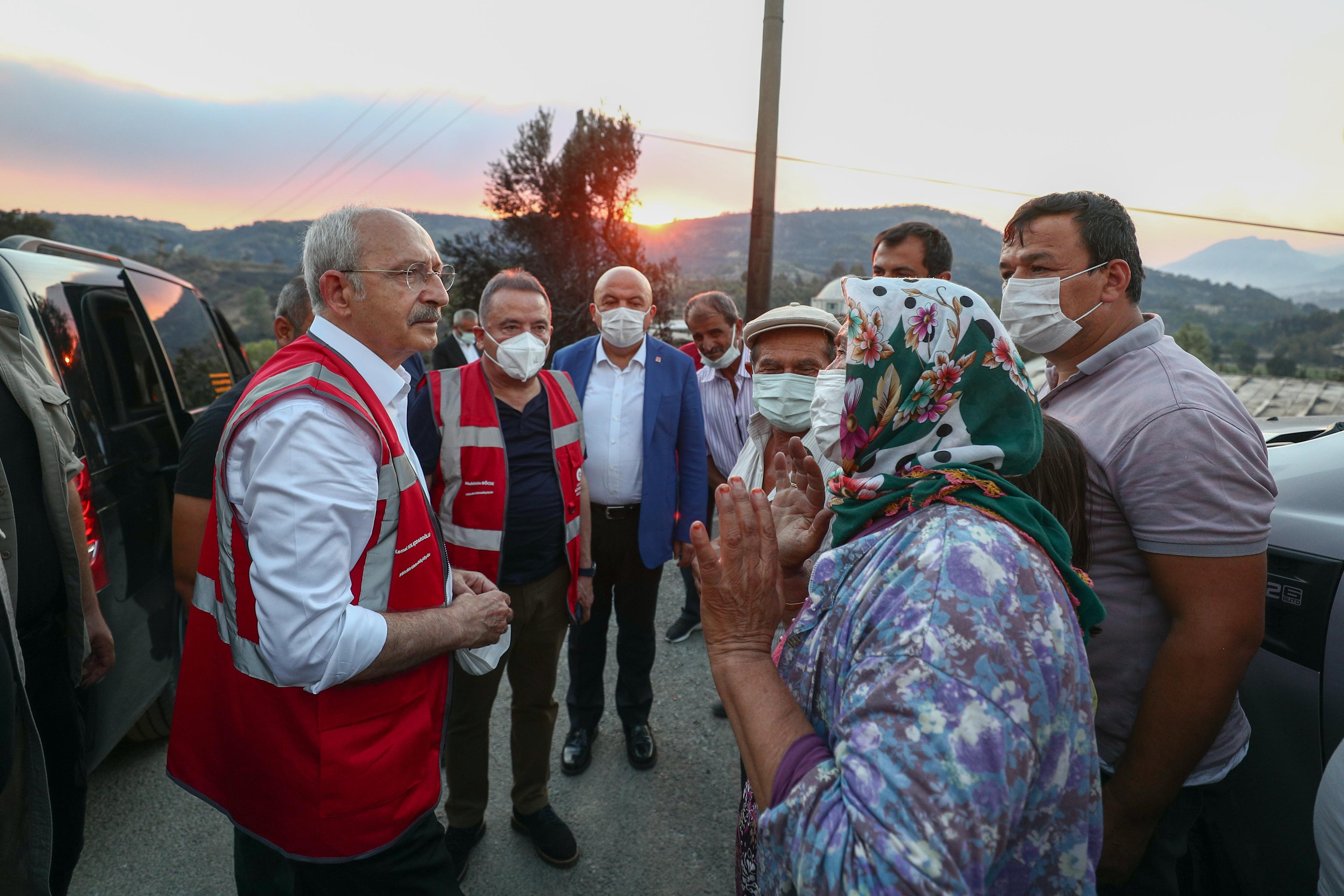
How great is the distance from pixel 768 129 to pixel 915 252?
5.11 meters

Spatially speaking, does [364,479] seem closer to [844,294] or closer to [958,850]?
[844,294]

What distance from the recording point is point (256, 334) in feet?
145

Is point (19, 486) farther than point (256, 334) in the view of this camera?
No

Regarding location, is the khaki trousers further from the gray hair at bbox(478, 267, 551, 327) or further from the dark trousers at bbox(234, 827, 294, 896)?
the gray hair at bbox(478, 267, 551, 327)

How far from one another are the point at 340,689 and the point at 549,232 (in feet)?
83.8

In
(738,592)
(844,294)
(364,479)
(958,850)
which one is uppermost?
(844,294)

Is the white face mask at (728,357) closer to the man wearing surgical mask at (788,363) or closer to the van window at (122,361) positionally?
the man wearing surgical mask at (788,363)

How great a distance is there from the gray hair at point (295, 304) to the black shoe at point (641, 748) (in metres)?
2.49

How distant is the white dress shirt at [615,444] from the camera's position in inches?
127

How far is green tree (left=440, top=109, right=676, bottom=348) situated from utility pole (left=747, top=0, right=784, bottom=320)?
54.9ft

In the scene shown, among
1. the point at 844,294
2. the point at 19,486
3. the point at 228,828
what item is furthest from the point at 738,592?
the point at 228,828

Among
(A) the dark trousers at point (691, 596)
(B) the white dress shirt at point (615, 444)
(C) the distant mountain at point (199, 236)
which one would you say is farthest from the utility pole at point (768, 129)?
(C) the distant mountain at point (199, 236)

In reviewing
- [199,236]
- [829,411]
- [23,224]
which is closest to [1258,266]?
[829,411]

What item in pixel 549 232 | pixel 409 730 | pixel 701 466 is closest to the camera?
pixel 409 730
